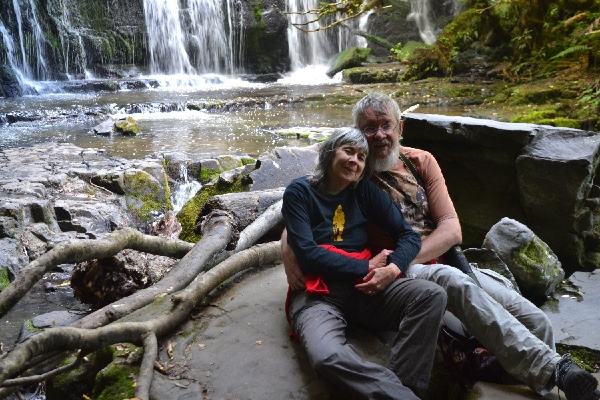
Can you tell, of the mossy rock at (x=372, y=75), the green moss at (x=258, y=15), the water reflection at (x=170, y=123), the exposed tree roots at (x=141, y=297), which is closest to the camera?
the exposed tree roots at (x=141, y=297)

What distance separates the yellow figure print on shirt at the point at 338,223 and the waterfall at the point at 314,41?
2412 centimetres

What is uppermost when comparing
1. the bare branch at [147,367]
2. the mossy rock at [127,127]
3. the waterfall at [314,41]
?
the waterfall at [314,41]

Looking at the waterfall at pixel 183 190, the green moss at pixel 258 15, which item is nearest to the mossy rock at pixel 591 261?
the waterfall at pixel 183 190

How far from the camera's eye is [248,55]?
2555cm

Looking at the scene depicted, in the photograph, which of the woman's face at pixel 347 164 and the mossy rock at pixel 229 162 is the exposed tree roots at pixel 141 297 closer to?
the woman's face at pixel 347 164

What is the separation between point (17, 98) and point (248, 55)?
1114cm

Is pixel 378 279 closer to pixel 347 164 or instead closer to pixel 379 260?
pixel 379 260

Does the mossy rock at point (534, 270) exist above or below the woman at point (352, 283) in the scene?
below

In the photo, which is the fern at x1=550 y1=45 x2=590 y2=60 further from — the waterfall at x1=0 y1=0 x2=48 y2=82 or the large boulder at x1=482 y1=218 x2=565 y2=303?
the waterfall at x1=0 y1=0 x2=48 y2=82

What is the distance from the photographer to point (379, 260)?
3.03 meters

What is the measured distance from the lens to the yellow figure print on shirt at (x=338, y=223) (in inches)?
122

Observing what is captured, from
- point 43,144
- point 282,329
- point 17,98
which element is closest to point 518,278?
point 282,329

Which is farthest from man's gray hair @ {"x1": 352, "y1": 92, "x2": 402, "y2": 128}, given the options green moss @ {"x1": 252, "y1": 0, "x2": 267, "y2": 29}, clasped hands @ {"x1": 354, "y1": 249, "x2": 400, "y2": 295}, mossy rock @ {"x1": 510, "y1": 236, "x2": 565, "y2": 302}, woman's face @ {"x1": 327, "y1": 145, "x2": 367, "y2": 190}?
green moss @ {"x1": 252, "y1": 0, "x2": 267, "y2": 29}

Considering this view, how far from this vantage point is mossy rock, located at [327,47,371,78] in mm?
22766
